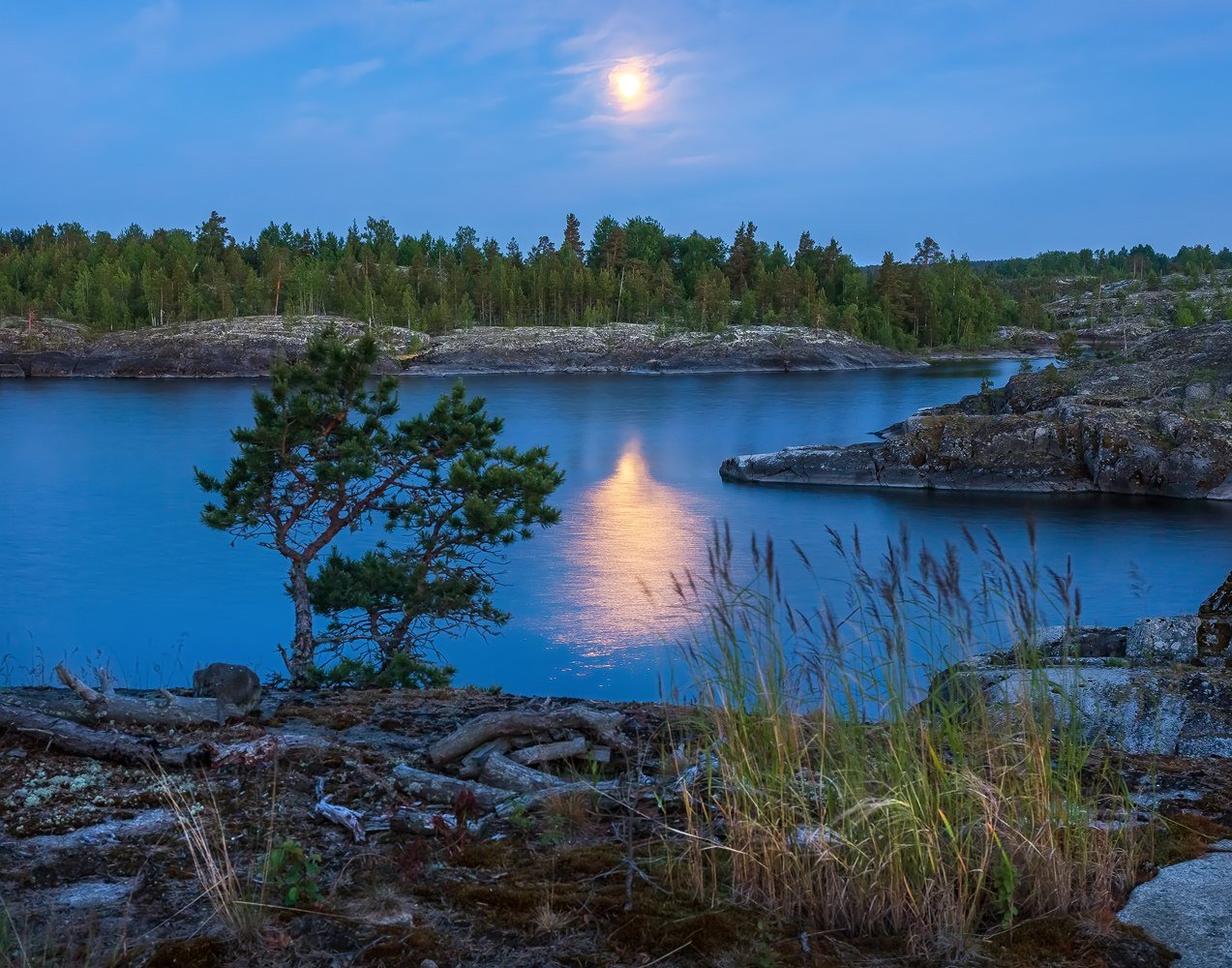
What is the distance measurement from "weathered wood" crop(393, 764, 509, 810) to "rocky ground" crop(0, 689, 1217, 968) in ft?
0.06

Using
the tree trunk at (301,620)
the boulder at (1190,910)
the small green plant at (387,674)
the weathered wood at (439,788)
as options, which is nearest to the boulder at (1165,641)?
the boulder at (1190,910)

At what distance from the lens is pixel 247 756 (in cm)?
571

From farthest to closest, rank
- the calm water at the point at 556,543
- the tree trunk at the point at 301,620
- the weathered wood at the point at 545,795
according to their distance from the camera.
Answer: the calm water at the point at 556,543
the tree trunk at the point at 301,620
the weathered wood at the point at 545,795

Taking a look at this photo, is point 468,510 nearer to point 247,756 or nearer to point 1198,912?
point 247,756

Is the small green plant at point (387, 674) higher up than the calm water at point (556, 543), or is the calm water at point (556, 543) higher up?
the small green plant at point (387, 674)

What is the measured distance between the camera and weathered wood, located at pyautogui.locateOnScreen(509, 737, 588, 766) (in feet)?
19.1

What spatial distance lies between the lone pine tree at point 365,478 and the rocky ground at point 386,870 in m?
9.37

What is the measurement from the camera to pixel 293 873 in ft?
13.7

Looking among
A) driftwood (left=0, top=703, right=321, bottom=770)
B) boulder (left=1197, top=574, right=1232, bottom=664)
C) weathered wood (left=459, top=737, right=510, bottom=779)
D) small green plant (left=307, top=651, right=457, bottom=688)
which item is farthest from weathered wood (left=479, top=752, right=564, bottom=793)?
small green plant (left=307, top=651, right=457, bottom=688)

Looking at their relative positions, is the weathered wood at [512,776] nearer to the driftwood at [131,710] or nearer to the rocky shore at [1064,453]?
the driftwood at [131,710]

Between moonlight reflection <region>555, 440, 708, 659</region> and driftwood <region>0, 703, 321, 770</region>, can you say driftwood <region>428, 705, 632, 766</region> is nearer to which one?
driftwood <region>0, 703, 321, 770</region>

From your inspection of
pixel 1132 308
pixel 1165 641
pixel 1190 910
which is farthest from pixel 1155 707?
pixel 1132 308

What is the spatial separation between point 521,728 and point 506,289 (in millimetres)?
130877

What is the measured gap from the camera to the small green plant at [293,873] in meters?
3.99
